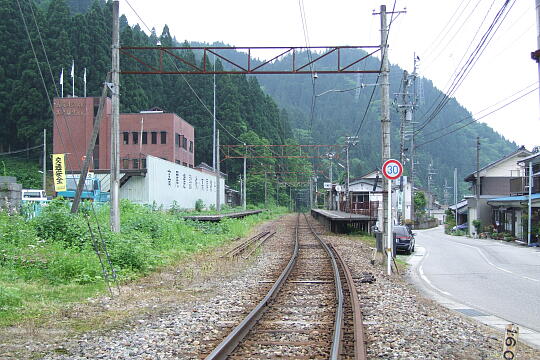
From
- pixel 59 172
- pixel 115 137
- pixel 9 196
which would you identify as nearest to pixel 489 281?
pixel 115 137

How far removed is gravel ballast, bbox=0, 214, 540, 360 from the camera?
550cm

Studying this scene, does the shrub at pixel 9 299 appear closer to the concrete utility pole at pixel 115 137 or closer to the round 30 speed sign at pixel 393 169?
the concrete utility pole at pixel 115 137

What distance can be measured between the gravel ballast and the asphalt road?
1.68 meters

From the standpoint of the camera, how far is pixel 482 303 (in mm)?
10648

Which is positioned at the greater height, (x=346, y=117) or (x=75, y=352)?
(x=346, y=117)

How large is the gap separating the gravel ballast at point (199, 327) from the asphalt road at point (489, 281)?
1.68 metres

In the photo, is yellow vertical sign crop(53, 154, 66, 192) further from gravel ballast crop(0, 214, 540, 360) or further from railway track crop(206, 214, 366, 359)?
railway track crop(206, 214, 366, 359)

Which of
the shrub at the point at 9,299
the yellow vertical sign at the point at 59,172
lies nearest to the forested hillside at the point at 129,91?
the yellow vertical sign at the point at 59,172

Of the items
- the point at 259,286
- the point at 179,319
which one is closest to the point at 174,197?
the point at 259,286

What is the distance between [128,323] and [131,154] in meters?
45.2

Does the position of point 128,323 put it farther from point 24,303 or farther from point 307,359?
point 307,359

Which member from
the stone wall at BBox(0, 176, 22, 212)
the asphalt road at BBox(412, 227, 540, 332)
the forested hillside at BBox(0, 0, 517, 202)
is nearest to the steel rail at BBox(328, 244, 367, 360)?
the asphalt road at BBox(412, 227, 540, 332)

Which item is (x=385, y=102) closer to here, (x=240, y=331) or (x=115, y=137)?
(x=115, y=137)

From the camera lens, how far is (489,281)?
1394 cm
